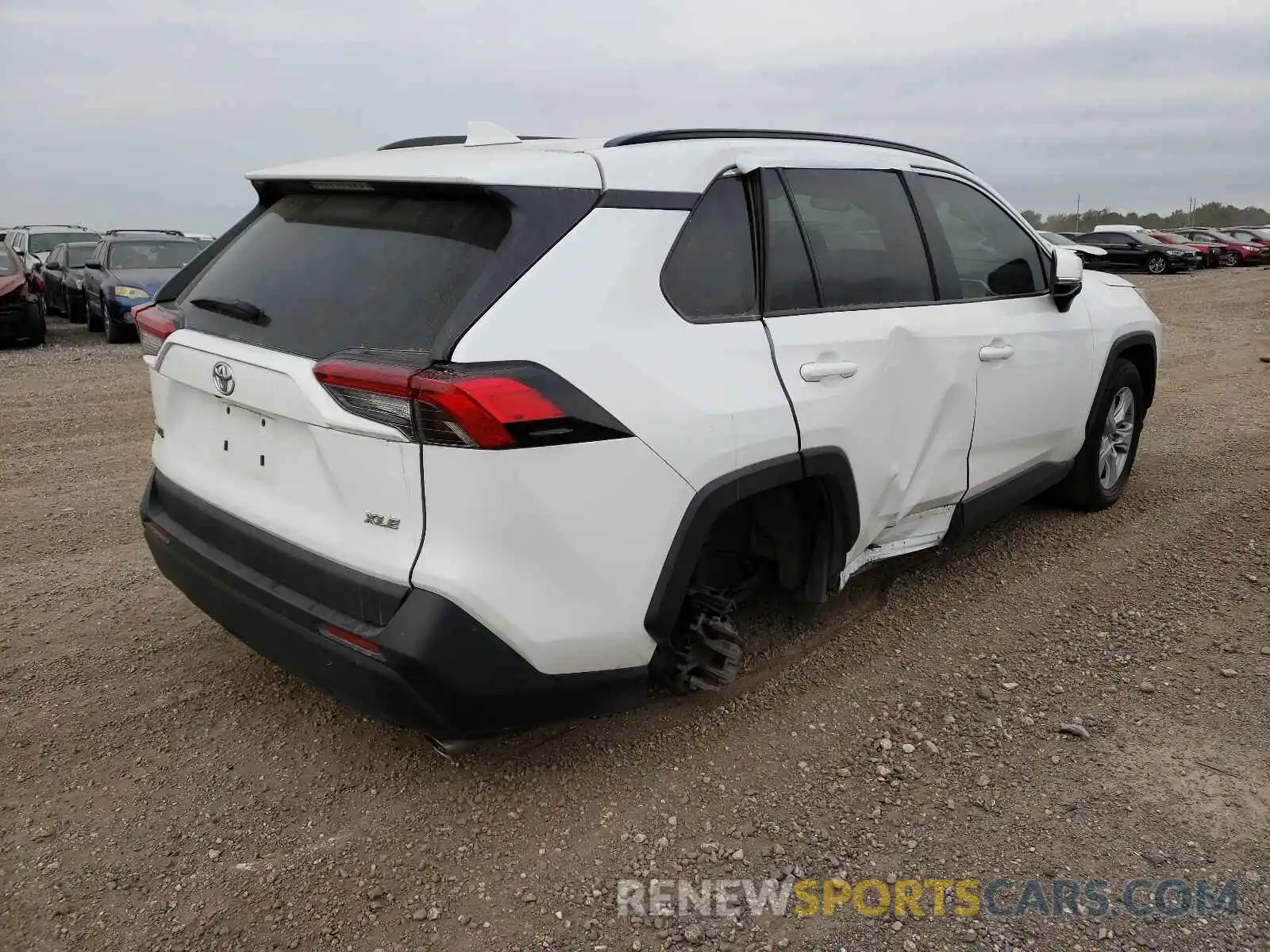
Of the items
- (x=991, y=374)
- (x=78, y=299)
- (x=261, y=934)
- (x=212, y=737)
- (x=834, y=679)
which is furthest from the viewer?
(x=78, y=299)

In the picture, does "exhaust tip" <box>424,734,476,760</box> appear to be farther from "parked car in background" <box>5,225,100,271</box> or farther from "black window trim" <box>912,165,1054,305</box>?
"parked car in background" <box>5,225,100,271</box>

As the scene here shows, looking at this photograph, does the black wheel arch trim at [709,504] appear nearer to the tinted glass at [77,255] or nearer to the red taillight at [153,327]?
the red taillight at [153,327]

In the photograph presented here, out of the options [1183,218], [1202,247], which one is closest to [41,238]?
[1202,247]

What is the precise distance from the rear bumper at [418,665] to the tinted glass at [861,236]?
1493mm

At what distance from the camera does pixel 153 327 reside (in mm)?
3080

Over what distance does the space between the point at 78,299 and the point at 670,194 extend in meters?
16.0

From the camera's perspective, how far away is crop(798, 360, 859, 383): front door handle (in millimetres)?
2901

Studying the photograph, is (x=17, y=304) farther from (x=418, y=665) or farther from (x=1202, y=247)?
(x=1202, y=247)

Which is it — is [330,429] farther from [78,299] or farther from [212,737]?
[78,299]

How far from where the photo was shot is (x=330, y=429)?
2348mm

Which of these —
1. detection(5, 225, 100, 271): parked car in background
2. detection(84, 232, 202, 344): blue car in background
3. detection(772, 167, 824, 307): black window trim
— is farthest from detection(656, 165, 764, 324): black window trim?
detection(5, 225, 100, 271): parked car in background

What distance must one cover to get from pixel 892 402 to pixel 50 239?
23664 mm

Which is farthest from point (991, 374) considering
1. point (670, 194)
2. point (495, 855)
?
point (495, 855)

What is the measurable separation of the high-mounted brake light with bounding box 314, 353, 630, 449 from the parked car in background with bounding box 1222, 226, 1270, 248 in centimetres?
3890
